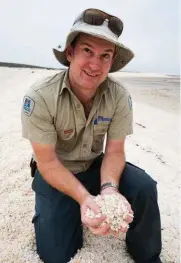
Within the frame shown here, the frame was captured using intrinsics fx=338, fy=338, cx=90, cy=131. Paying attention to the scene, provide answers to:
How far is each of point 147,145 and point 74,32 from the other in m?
2.78

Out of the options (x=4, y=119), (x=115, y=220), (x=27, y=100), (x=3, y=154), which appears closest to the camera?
(x=115, y=220)

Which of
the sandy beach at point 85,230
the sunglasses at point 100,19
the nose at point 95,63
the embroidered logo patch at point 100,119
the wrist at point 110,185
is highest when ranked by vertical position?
the sunglasses at point 100,19

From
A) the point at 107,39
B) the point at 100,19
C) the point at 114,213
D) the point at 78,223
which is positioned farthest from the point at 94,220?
the point at 100,19

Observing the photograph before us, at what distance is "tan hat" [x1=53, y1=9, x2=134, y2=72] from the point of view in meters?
1.98

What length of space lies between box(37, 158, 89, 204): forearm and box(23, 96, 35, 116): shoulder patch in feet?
1.13

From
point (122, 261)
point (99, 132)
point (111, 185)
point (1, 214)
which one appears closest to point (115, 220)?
point (111, 185)

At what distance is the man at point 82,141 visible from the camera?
2082 mm

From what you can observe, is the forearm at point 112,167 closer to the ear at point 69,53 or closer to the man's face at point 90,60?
the man's face at point 90,60

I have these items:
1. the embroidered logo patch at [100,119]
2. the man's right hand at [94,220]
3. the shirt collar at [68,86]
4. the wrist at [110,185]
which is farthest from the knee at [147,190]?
the shirt collar at [68,86]

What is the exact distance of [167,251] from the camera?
2.43 m

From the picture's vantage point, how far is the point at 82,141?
7.53 feet

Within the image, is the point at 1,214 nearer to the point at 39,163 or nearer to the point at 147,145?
the point at 39,163

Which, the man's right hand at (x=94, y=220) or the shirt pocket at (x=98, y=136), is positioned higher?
the shirt pocket at (x=98, y=136)

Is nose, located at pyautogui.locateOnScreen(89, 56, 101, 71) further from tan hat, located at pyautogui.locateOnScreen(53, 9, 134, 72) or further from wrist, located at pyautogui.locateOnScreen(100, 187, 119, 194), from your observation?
wrist, located at pyautogui.locateOnScreen(100, 187, 119, 194)
